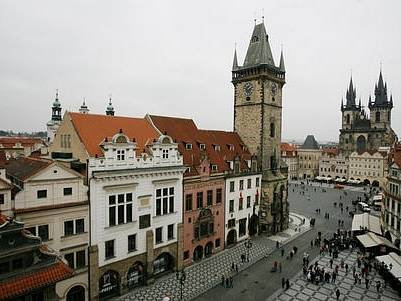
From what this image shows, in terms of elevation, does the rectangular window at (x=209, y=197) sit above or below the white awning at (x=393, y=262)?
above

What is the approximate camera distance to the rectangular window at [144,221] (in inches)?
1271

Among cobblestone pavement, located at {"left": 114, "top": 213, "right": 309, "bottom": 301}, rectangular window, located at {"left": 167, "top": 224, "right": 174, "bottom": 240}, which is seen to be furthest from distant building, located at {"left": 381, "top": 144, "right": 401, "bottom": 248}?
rectangular window, located at {"left": 167, "top": 224, "right": 174, "bottom": 240}

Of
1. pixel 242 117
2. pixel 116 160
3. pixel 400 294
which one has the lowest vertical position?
pixel 400 294

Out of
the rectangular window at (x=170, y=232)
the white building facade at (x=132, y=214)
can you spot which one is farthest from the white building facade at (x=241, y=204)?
the rectangular window at (x=170, y=232)

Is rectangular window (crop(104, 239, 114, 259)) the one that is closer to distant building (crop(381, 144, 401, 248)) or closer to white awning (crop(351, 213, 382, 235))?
white awning (crop(351, 213, 382, 235))

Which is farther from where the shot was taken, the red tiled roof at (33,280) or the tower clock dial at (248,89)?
the tower clock dial at (248,89)

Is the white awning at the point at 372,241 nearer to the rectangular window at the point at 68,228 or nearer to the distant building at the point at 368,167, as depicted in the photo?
the rectangular window at the point at 68,228

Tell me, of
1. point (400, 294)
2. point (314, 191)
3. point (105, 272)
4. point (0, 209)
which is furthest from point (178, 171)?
point (314, 191)

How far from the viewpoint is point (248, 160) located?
48406 millimetres

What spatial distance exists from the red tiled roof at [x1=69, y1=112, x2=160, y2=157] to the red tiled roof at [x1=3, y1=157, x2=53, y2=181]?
455 cm

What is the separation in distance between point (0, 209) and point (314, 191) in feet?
301

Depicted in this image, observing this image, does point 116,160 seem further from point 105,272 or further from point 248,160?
point 248,160

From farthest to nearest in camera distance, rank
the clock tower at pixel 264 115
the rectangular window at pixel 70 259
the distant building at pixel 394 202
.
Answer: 1. the clock tower at pixel 264 115
2. the distant building at pixel 394 202
3. the rectangular window at pixel 70 259

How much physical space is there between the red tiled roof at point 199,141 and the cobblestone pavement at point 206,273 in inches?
458
